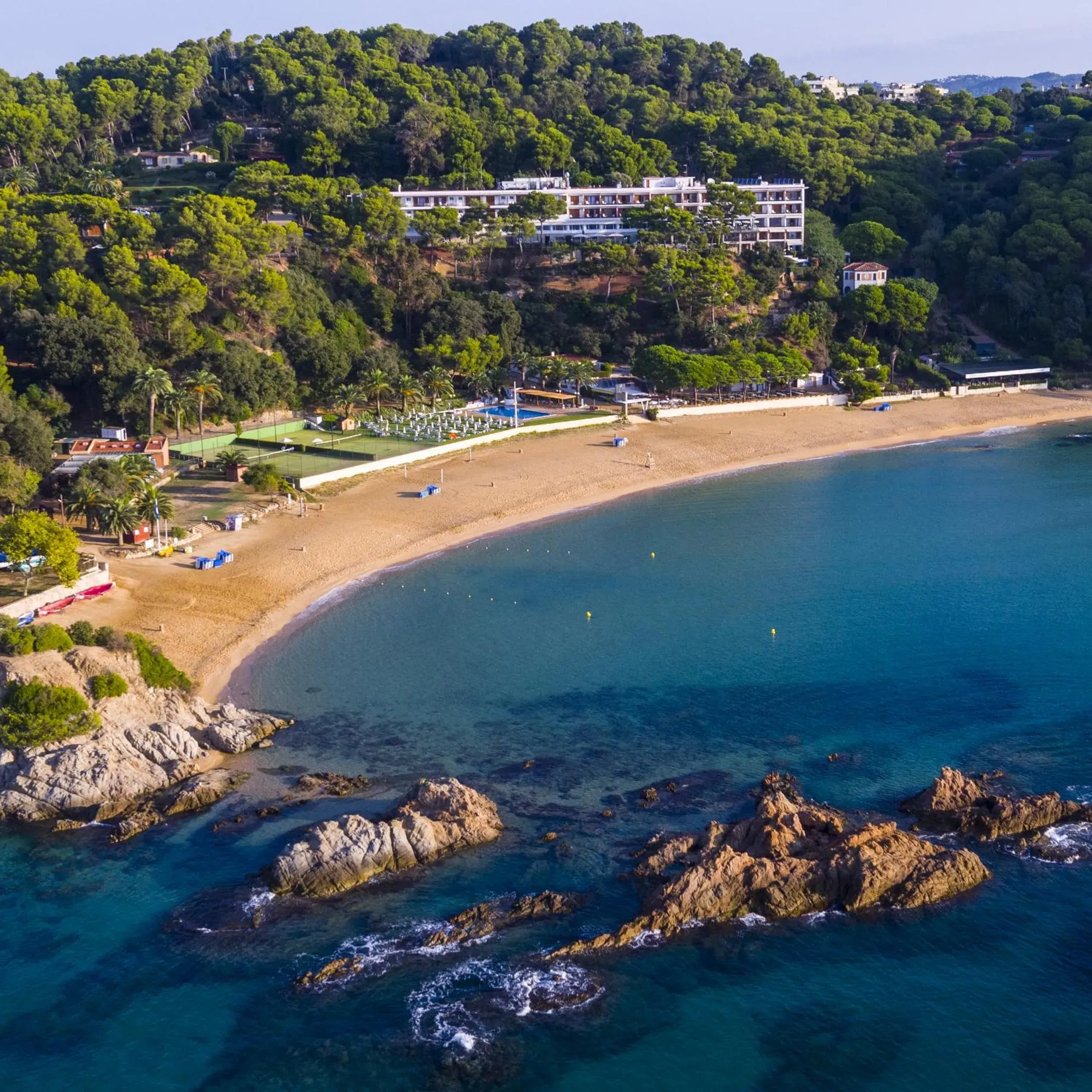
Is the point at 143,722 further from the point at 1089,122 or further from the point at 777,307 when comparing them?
the point at 1089,122

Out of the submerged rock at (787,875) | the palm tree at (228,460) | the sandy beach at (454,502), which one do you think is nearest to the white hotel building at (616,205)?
the sandy beach at (454,502)

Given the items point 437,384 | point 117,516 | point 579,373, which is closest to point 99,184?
point 437,384

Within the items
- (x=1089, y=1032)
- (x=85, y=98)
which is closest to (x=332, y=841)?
(x=1089, y=1032)

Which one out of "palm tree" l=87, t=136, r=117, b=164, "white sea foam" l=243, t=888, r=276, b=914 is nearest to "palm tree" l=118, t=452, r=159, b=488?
"white sea foam" l=243, t=888, r=276, b=914

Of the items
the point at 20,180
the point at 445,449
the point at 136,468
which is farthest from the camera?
the point at 20,180

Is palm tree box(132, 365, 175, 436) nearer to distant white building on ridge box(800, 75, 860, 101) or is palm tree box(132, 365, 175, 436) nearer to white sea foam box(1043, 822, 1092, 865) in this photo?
white sea foam box(1043, 822, 1092, 865)

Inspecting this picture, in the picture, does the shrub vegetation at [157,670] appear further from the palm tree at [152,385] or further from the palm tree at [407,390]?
the palm tree at [407,390]

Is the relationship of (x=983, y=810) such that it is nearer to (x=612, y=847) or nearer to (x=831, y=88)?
(x=612, y=847)
